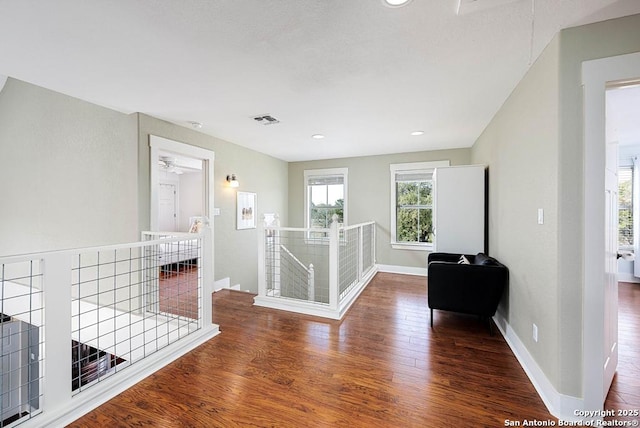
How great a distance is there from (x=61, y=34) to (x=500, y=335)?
4439mm

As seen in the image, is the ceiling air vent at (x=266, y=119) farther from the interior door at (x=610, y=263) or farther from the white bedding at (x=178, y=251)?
the interior door at (x=610, y=263)

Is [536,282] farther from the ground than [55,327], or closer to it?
farther from the ground

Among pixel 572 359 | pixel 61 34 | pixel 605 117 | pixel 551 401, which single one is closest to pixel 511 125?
pixel 605 117

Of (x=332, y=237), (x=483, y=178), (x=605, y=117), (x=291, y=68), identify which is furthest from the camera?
(x=483, y=178)

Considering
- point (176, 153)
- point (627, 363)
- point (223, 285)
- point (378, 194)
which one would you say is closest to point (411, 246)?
point (378, 194)

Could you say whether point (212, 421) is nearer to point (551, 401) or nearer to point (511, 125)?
point (551, 401)

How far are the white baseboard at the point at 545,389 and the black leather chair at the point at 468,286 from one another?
33cm

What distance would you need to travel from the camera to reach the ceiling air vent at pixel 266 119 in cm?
335

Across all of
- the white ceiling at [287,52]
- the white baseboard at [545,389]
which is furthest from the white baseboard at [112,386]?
the white baseboard at [545,389]

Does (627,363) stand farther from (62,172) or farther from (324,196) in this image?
(62,172)

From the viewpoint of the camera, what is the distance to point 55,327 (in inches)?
67.4

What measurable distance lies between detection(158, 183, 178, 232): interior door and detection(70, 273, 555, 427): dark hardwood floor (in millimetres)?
6013

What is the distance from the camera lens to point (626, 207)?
194 inches

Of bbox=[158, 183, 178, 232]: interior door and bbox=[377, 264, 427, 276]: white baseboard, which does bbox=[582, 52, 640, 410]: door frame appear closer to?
bbox=[377, 264, 427, 276]: white baseboard
